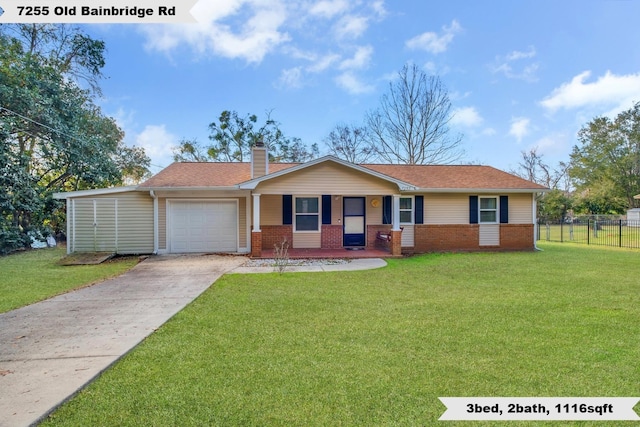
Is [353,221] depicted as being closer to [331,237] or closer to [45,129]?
[331,237]

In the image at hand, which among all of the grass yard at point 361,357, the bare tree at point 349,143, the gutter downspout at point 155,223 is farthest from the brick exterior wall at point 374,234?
the bare tree at point 349,143

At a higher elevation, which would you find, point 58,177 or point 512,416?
point 58,177

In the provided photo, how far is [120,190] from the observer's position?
40.5ft

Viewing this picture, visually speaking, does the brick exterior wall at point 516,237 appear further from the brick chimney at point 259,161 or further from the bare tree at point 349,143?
the bare tree at point 349,143

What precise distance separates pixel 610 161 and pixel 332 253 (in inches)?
1611

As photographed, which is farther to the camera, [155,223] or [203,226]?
[203,226]

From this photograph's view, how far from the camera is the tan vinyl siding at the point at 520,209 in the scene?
1399cm

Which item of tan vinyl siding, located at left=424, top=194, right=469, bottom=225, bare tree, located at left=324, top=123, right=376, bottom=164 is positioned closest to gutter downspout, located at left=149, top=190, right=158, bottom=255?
tan vinyl siding, located at left=424, top=194, right=469, bottom=225

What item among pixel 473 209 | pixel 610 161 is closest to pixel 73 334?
pixel 473 209

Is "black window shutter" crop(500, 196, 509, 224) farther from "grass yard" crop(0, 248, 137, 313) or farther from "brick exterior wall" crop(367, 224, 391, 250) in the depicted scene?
"grass yard" crop(0, 248, 137, 313)

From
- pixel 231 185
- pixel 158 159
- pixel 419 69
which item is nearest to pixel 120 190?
pixel 231 185

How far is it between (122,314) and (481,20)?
15943 millimetres

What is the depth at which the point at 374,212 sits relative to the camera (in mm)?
13688

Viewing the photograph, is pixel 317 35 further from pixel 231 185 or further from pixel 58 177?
pixel 58 177
